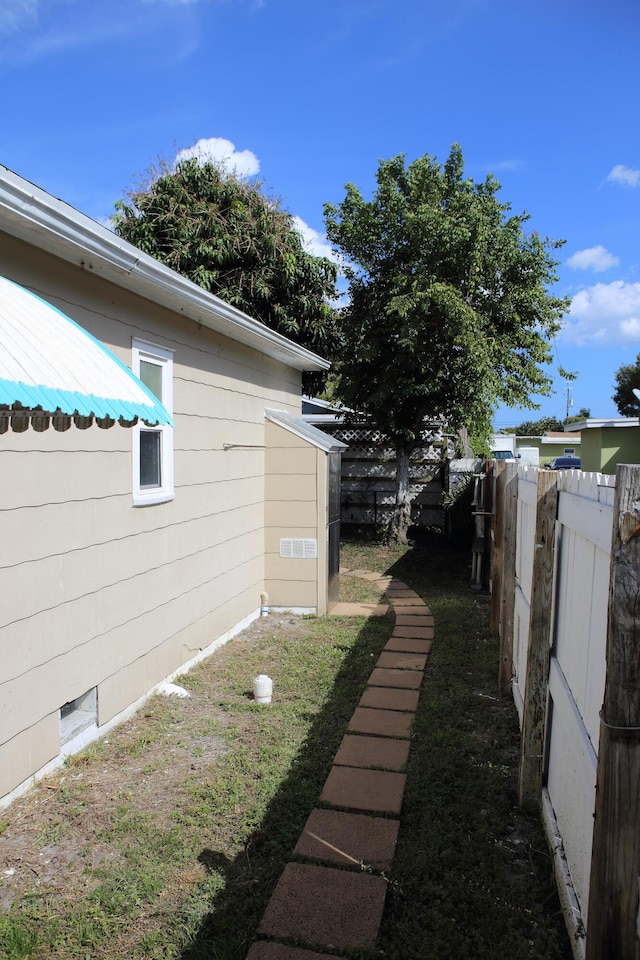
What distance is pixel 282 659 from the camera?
5176 millimetres

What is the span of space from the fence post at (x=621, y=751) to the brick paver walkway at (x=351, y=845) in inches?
36.5

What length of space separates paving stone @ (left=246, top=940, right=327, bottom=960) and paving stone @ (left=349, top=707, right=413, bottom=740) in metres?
1.77

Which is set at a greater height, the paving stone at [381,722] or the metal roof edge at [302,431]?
the metal roof edge at [302,431]

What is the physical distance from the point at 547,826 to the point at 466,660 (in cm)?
254

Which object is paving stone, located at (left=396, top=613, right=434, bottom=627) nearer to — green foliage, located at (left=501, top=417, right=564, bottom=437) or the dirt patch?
the dirt patch

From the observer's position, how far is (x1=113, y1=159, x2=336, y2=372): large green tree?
35.7ft

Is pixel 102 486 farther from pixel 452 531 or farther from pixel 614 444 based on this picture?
pixel 614 444

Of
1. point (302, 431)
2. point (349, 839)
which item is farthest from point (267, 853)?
point (302, 431)

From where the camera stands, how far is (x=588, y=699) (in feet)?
6.32

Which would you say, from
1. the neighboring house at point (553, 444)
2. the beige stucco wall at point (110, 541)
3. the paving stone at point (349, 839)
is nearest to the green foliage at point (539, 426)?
the neighboring house at point (553, 444)

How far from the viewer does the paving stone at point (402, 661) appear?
495cm

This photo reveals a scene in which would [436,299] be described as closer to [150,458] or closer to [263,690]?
[150,458]

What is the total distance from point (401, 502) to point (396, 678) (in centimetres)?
583

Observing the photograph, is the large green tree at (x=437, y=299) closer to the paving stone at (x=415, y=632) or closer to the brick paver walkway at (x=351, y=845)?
the paving stone at (x=415, y=632)
